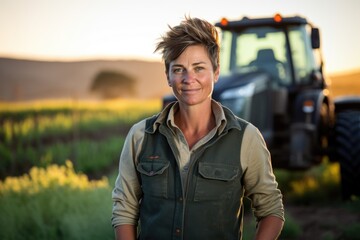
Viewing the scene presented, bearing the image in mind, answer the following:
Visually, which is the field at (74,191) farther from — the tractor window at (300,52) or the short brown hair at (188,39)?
the short brown hair at (188,39)

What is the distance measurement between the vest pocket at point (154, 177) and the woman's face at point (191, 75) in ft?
0.83

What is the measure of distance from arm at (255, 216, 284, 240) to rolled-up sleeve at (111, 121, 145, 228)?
18.2 inches

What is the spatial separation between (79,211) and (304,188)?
13.1 feet

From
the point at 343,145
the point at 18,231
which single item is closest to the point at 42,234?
the point at 18,231

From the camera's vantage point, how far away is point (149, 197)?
246 cm

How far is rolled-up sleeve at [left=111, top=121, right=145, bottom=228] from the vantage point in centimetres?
253

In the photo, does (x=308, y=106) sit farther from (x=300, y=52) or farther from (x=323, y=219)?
(x=323, y=219)

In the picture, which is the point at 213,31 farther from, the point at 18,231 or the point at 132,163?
the point at 18,231

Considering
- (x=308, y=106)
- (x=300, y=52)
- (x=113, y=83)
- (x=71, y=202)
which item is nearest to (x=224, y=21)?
(x=300, y=52)

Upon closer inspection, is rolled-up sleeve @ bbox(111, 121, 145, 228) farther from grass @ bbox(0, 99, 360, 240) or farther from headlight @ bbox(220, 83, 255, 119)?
headlight @ bbox(220, 83, 255, 119)

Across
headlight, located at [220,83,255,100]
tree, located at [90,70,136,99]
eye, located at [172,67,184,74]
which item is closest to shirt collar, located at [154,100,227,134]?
eye, located at [172,67,184,74]

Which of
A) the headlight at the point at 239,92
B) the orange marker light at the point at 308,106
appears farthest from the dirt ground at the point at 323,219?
the headlight at the point at 239,92

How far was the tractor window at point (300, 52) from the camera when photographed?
340 inches

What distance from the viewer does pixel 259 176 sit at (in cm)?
248
